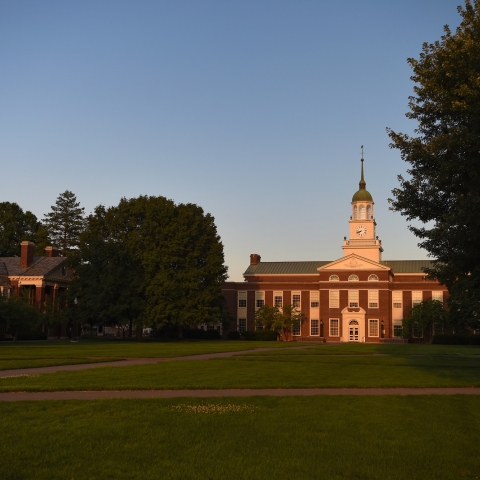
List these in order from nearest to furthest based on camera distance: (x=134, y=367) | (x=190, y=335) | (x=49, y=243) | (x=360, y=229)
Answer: (x=134, y=367) → (x=190, y=335) → (x=360, y=229) → (x=49, y=243)

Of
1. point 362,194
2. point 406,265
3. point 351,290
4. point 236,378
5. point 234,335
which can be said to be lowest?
point 234,335

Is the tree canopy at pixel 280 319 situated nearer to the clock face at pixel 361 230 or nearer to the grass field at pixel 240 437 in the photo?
the clock face at pixel 361 230

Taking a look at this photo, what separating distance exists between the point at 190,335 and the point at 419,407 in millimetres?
71862

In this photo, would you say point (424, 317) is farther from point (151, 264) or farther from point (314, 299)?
point (151, 264)

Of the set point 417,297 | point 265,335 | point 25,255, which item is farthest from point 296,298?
point 25,255

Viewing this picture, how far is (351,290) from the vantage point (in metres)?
84.3

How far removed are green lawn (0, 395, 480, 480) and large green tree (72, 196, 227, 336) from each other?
46.9 meters

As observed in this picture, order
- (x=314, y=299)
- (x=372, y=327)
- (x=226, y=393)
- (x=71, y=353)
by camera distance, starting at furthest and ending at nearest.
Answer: (x=314, y=299)
(x=372, y=327)
(x=71, y=353)
(x=226, y=393)

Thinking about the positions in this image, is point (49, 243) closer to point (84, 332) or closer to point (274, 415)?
point (84, 332)

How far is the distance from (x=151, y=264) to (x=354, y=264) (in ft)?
111

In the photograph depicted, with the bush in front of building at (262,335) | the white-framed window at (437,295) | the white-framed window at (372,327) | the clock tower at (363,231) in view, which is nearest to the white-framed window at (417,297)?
the white-framed window at (437,295)

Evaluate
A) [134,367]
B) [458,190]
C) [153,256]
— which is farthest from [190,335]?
[458,190]

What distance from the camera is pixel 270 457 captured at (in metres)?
8.43

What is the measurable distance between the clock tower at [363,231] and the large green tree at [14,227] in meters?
47.9
